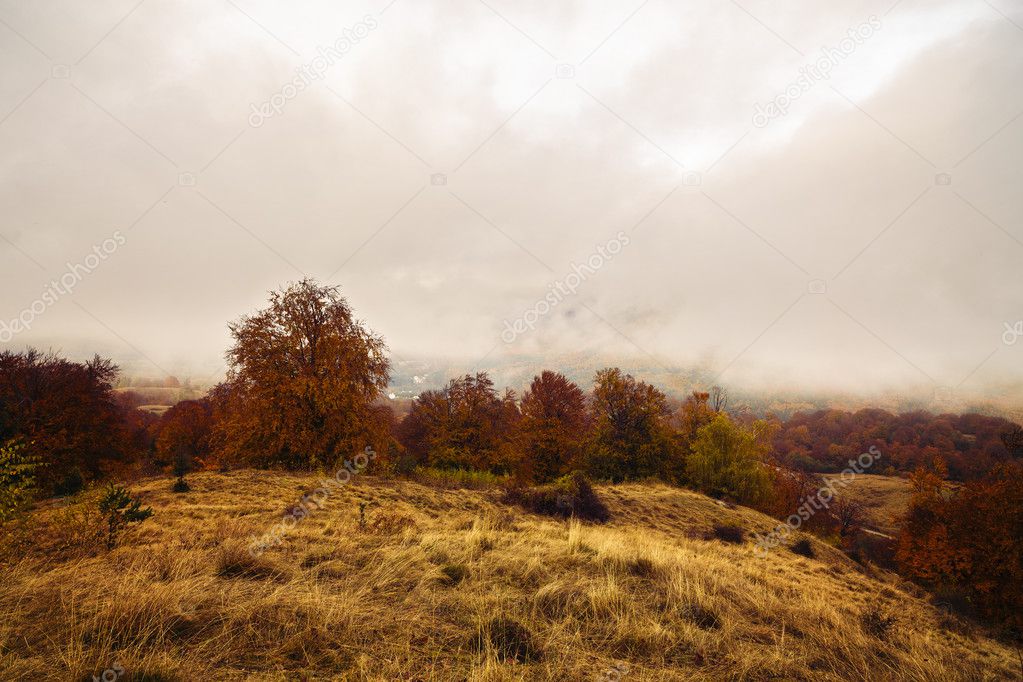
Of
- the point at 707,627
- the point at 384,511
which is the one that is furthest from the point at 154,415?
the point at 707,627

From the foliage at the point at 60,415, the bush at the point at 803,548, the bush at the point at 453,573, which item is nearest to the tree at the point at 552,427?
the bush at the point at 803,548

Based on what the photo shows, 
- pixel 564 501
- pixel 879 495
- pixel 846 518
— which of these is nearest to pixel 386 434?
pixel 564 501

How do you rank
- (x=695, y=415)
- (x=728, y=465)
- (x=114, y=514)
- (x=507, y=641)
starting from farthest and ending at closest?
(x=695, y=415) < (x=728, y=465) < (x=114, y=514) < (x=507, y=641)

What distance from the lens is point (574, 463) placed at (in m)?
30.2

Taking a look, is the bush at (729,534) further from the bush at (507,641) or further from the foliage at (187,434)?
the foliage at (187,434)

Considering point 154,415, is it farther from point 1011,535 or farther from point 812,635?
point 1011,535

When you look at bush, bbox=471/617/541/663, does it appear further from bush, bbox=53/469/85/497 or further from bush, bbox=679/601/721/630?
bush, bbox=53/469/85/497

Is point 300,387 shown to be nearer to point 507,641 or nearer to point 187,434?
point 507,641

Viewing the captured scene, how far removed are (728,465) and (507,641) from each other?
34895mm

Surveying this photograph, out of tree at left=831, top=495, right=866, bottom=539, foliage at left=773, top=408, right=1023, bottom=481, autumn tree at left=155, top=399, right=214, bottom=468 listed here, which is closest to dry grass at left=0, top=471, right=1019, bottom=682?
autumn tree at left=155, top=399, right=214, bottom=468

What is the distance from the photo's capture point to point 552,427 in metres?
31.9

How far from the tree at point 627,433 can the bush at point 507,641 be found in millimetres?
24101

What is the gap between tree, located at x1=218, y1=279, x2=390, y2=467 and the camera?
54.5 ft

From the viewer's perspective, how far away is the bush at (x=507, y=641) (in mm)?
4512
